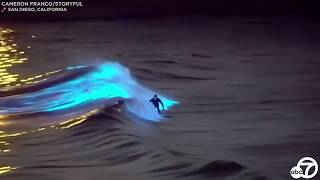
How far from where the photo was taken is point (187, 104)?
4.82 ft

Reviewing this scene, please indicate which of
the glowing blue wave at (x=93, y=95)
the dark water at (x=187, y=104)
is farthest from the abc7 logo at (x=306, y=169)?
the glowing blue wave at (x=93, y=95)

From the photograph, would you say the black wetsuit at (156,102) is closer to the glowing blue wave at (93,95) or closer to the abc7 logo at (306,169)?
the glowing blue wave at (93,95)

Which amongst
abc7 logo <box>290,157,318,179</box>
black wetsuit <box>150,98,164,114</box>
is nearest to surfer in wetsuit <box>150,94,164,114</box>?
black wetsuit <box>150,98,164,114</box>

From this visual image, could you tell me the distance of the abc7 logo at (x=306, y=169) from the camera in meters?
1.41

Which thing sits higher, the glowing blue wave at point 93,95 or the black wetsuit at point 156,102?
the glowing blue wave at point 93,95

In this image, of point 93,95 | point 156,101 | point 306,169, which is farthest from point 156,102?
point 306,169

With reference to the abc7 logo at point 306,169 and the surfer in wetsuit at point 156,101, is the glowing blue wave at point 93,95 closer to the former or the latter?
the surfer in wetsuit at point 156,101

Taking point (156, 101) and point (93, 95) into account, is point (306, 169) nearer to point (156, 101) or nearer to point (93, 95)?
point (156, 101)

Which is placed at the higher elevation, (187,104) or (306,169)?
(187,104)

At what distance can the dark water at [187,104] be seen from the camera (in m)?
1.39

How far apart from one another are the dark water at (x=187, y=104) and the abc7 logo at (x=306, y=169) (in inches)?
0.5

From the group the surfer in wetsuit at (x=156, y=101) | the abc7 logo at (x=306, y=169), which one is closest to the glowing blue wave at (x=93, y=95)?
the surfer in wetsuit at (x=156, y=101)

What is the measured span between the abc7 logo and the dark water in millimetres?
12

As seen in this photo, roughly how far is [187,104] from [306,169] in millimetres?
287
